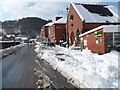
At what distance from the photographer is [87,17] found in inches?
1916

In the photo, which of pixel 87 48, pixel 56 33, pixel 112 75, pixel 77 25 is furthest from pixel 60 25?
pixel 112 75

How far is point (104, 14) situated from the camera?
51.8 metres

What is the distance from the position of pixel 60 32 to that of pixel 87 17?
3162cm

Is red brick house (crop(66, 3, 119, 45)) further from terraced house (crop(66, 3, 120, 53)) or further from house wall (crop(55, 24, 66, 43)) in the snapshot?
house wall (crop(55, 24, 66, 43))

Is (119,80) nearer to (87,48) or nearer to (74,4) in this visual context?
(87,48)

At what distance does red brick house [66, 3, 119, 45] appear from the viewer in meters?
47.4

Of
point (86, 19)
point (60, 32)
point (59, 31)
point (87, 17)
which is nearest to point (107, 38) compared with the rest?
point (86, 19)

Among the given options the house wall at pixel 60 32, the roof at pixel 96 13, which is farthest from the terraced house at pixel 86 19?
the house wall at pixel 60 32

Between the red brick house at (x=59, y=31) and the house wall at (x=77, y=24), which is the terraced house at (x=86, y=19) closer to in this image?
the house wall at (x=77, y=24)

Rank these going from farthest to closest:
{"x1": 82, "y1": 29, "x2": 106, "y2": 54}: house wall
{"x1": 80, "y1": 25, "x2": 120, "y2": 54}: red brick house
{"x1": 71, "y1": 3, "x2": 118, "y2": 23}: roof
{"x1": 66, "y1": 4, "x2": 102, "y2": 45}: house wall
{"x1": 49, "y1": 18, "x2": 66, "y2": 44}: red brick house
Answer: {"x1": 49, "y1": 18, "x2": 66, "y2": 44}: red brick house → {"x1": 71, "y1": 3, "x2": 118, "y2": 23}: roof → {"x1": 66, "y1": 4, "x2": 102, "y2": 45}: house wall → {"x1": 82, "y1": 29, "x2": 106, "y2": 54}: house wall → {"x1": 80, "y1": 25, "x2": 120, "y2": 54}: red brick house

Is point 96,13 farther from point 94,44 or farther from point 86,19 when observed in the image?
point 94,44

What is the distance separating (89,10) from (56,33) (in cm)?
2887

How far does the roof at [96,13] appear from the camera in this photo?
4828 centimetres

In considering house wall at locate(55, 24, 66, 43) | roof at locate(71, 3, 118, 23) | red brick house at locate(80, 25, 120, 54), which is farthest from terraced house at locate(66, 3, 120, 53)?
house wall at locate(55, 24, 66, 43)
